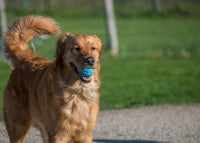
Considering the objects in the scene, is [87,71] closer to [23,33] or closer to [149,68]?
[23,33]

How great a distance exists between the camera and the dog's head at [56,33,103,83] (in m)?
7.50

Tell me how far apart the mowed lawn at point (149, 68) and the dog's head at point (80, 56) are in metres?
2.12

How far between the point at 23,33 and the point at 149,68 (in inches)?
381

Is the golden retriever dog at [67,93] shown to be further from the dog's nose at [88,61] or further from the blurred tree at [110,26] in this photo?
the blurred tree at [110,26]

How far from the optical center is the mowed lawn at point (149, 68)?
1400 centimetres

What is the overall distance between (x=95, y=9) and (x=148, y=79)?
25.0 m

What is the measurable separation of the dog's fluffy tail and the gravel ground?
145cm

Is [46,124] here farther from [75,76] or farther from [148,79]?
[148,79]

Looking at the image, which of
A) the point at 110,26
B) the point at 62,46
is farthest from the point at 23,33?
the point at 110,26

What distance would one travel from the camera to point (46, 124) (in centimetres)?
778

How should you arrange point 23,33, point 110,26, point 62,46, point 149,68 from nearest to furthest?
point 62,46 → point 23,33 → point 149,68 → point 110,26

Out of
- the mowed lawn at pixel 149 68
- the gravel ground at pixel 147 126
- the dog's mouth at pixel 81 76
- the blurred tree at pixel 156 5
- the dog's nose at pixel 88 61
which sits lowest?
the blurred tree at pixel 156 5

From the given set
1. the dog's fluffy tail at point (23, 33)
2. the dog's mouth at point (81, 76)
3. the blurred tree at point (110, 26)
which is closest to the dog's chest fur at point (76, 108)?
the dog's mouth at point (81, 76)

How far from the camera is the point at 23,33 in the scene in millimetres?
9234
